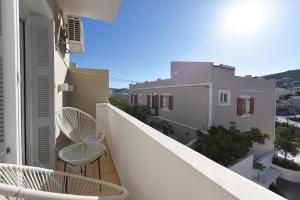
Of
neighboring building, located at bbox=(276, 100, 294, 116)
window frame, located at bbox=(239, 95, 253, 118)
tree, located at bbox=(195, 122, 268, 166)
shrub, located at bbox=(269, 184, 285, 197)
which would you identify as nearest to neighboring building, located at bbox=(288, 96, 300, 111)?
neighboring building, located at bbox=(276, 100, 294, 116)

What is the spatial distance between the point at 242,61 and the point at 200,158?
50.5ft

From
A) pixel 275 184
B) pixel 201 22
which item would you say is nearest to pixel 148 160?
pixel 201 22

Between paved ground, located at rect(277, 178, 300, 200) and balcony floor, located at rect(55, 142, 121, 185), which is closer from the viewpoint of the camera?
balcony floor, located at rect(55, 142, 121, 185)

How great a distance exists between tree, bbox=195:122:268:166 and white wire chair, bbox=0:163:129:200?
23.2ft

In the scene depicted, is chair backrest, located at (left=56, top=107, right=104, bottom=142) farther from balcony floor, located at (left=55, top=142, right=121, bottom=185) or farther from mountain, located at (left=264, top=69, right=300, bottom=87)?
mountain, located at (left=264, top=69, right=300, bottom=87)

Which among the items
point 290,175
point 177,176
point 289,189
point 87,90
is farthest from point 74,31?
point 290,175

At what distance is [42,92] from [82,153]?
0.93 meters

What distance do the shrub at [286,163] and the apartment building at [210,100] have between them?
2.38 feet

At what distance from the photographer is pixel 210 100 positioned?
31.2ft

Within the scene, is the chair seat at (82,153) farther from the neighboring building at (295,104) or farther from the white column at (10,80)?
the neighboring building at (295,104)

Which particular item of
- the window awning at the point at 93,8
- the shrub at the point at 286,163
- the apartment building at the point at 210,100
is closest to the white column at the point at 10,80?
the window awning at the point at 93,8

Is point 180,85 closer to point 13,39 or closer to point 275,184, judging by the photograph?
point 275,184

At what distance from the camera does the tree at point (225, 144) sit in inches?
300

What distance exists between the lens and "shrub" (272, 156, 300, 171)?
1049 cm
